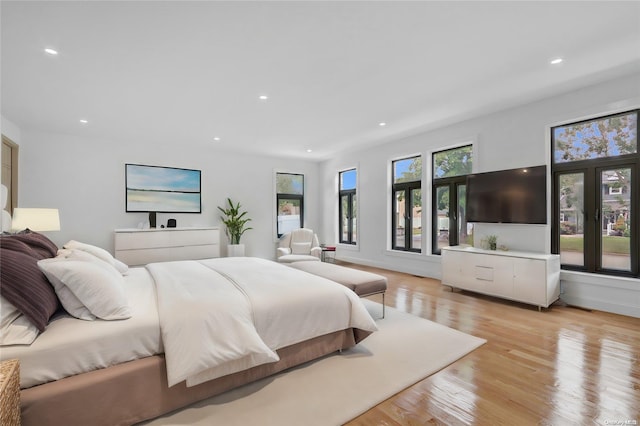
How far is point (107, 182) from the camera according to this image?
5449 millimetres

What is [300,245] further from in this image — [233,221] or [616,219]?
[616,219]

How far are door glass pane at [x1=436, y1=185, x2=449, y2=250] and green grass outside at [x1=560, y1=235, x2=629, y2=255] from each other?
66.4 inches

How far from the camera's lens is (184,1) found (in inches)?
80.4

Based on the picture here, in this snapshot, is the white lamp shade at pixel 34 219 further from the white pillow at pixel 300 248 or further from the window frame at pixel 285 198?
the window frame at pixel 285 198

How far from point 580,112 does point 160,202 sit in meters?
6.87

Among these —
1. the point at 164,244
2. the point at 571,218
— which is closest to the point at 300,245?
the point at 164,244

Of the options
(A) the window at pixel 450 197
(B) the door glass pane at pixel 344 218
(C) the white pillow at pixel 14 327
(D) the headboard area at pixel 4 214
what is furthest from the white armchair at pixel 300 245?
(C) the white pillow at pixel 14 327

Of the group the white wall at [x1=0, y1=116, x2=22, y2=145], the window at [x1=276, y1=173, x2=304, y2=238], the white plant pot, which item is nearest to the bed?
the white wall at [x1=0, y1=116, x2=22, y2=145]

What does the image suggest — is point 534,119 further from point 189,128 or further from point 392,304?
point 189,128

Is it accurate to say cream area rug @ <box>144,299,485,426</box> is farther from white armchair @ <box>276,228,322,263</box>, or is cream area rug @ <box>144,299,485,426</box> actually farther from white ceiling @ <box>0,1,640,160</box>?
white armchair @ <box>276,228,322,263</box>

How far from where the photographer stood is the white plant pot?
6324 millimetres

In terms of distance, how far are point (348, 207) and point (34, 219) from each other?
18.6 feet

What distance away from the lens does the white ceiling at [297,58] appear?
7.17 feet

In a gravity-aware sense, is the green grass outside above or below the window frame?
below
